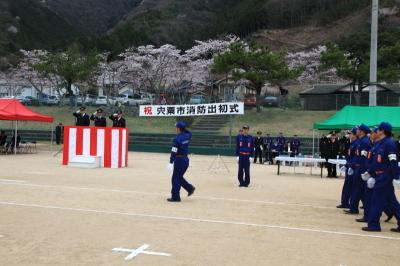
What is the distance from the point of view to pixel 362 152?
9977 mm

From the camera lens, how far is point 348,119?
794 inches

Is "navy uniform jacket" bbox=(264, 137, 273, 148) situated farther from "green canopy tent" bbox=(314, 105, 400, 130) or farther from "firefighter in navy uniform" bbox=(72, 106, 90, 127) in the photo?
"firefighter in navy uniform" bbox=(72, 106, 90, 127)

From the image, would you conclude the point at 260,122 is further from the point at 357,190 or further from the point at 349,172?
the point at 357,190

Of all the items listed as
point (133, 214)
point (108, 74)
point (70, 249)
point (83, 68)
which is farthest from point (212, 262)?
point (108, 74)

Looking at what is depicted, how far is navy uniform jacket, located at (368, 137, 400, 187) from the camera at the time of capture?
8281 mm

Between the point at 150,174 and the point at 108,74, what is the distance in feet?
157

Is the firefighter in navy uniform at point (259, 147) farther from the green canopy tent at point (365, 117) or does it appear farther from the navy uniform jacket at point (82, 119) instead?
the navy uniform jacket at point (82, 119)

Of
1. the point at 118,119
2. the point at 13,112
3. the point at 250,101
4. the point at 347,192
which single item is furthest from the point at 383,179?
the point at 250,101

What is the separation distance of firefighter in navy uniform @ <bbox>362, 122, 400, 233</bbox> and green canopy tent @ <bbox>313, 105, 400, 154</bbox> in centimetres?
1128

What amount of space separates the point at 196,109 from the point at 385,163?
23.0m

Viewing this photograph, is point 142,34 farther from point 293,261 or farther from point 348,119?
point 293,261

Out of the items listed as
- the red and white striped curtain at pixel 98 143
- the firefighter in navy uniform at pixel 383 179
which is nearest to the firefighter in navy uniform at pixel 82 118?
the red and white striped curtain at pixel 98 143

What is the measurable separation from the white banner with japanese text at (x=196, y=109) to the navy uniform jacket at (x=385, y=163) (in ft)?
67.0

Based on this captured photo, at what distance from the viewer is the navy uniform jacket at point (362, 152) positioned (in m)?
9.91
